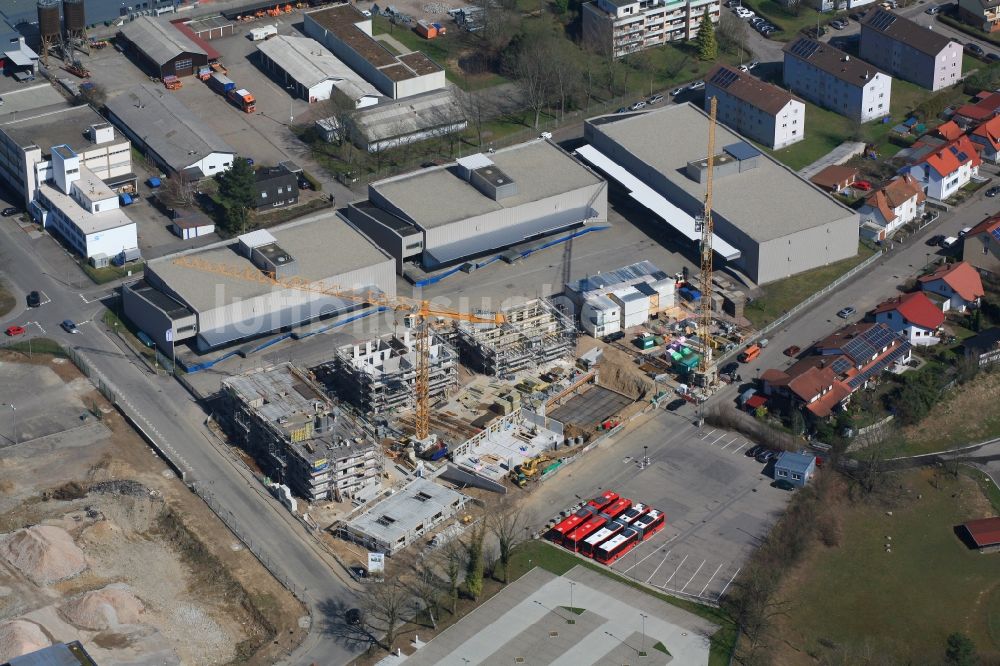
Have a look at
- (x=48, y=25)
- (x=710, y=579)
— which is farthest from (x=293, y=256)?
(x=48, y=25)

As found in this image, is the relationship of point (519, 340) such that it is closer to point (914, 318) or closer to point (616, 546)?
point (616, 546)

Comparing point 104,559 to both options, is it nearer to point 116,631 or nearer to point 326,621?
point 116,631

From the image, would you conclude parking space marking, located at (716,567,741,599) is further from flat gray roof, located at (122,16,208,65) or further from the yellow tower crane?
flat gray roof, located at (122,16,208,65)

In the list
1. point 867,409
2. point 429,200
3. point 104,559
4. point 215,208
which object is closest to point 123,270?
point 215,208

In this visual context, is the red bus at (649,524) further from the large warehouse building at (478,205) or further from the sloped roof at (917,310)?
the large warehouse building at (478,205)

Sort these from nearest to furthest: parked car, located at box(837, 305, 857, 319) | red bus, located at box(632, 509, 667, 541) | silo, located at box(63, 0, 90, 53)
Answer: red bus, located at box(632, 509, 667, 541) → parked car, located at box(837, 305, 857, 319) → silo, located at box(63, 0, 90, 53)

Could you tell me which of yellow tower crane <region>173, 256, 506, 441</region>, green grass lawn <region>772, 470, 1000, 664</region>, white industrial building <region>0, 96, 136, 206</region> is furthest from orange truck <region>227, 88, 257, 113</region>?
green grass lawn <region>772, 470, 1000, 664</region>
